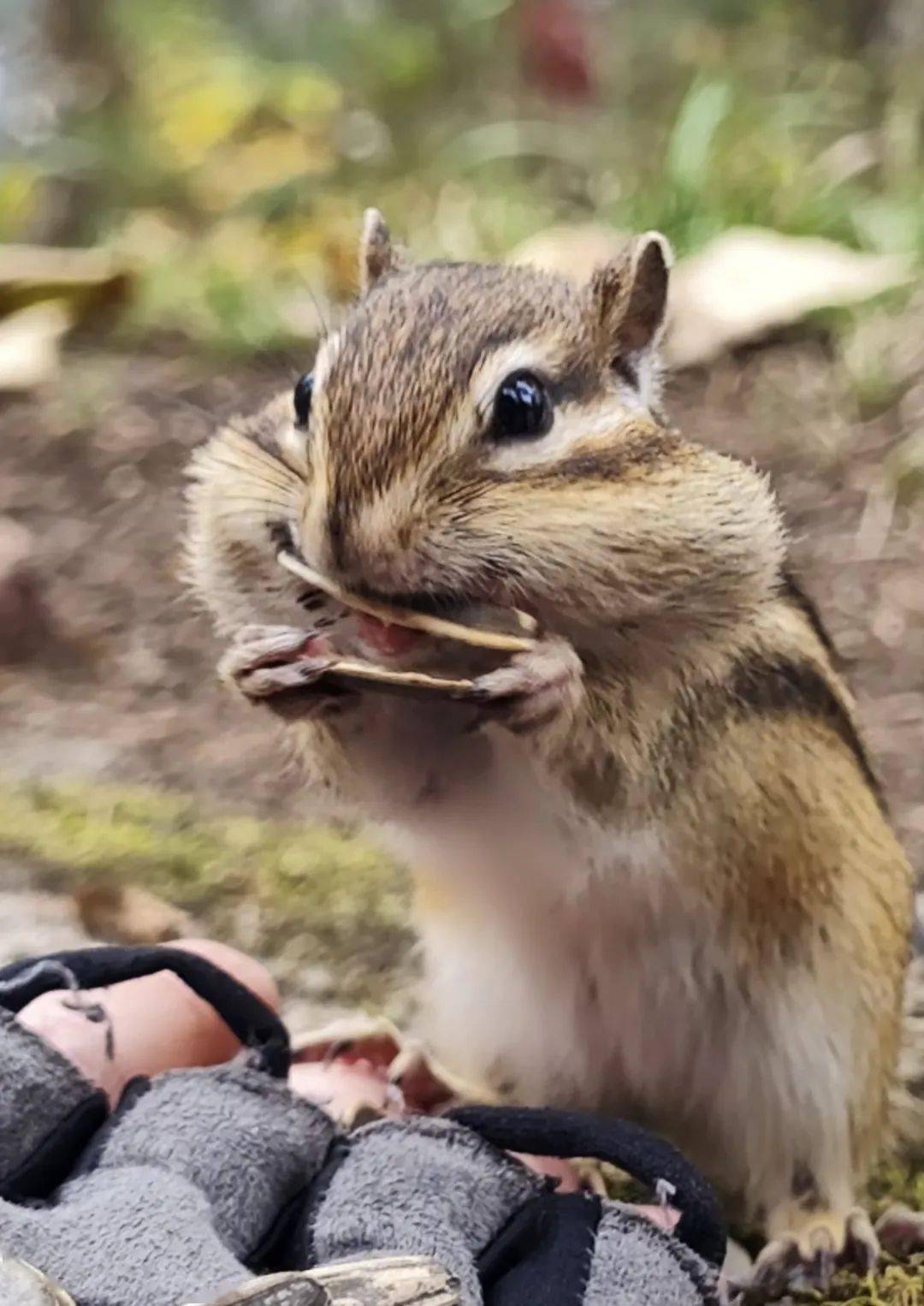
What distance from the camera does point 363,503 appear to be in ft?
2.41

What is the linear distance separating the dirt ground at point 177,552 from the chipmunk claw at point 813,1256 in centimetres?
34

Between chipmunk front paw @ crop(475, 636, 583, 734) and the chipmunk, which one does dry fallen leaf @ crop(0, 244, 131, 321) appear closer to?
the chipmunk

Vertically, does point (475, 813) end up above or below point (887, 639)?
below

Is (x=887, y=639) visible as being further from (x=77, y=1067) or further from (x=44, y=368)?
(x=44, y=368)

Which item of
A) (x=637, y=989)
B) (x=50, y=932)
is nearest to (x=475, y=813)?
(x=637, y=989)

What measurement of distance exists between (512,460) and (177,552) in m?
0.67

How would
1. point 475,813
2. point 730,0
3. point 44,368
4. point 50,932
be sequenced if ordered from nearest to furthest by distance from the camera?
point 475,813 < point 50,932 < point 44,368 < point 730,0

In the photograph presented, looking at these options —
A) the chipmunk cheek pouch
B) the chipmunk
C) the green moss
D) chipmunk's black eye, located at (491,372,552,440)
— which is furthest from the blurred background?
the chipmunk cheek pouch

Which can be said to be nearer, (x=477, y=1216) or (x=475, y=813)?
(x=477, y=1216)

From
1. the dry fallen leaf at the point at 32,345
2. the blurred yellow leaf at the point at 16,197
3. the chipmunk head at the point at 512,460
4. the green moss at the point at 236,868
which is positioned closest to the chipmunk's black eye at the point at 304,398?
the chipmunk head at the point at 512,460

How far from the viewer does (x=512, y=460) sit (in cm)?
77

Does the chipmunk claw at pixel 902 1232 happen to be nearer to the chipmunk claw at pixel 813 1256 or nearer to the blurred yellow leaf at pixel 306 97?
the chipmunk claw at pixel 813 1256

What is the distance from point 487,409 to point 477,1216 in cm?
42

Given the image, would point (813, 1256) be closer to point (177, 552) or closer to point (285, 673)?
point (285, 673)
